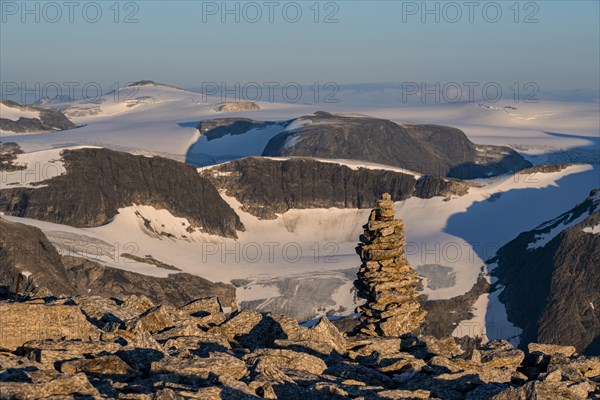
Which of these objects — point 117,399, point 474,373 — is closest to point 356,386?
point 474,373

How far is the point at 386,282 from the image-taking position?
54.5m

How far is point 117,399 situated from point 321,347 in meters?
10.8

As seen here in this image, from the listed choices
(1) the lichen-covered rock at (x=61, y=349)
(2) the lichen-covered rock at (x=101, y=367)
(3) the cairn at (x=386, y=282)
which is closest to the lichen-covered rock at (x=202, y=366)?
(2) the lichen-covered rock at (x=101, y=367)

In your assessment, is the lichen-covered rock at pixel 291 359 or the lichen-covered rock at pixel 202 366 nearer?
the lichen-covered rock at pixel 202 366

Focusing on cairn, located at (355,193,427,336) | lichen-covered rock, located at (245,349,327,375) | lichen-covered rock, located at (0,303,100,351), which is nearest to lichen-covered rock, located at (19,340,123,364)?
lichen-covered rock, located at (0,303,100,351)

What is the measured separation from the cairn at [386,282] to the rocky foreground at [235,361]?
15.0 meters

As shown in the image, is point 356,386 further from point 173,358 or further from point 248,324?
point 248,324

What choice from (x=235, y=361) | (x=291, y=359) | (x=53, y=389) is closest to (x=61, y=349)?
(x=235, y=361)

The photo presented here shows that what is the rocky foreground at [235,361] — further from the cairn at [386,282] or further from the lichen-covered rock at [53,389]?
the cairn at [386,282]

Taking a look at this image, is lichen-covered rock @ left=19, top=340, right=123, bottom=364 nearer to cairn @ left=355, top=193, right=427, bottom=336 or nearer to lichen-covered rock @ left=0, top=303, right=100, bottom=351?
lichen-covered rock @ left=0, top=303, right=100, bottom=351

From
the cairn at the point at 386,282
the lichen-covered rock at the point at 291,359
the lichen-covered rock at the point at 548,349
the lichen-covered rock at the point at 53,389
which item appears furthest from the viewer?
the cairn at the point at 386,282

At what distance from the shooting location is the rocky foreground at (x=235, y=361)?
2466cm

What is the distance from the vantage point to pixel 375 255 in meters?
55.6

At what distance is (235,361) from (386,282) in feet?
90.1
